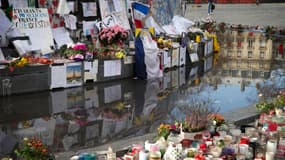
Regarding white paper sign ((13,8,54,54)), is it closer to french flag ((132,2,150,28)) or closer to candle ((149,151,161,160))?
french flag ((132,2,150,28))

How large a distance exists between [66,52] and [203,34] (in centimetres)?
746

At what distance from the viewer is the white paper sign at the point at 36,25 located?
12.3 meters

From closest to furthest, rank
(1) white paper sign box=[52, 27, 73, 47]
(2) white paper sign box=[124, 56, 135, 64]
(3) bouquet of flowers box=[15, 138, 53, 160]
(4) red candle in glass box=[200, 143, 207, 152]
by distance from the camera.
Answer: (3) bouquet of flowers box=[15, 138, 53, 160], (4) red candle in glass box=[200, 143, 207, 152], (2) white paper sign box=[124, 56, 135, 64], (1) white paper sign box=[52, 27, 73, 47]

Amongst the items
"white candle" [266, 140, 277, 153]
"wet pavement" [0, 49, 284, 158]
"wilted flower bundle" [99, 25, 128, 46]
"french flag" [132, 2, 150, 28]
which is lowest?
"wet pavement" [0, 49, 284, 158]

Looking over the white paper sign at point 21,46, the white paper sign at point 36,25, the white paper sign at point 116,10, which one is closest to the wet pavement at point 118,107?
the white paper sign at point 21,46

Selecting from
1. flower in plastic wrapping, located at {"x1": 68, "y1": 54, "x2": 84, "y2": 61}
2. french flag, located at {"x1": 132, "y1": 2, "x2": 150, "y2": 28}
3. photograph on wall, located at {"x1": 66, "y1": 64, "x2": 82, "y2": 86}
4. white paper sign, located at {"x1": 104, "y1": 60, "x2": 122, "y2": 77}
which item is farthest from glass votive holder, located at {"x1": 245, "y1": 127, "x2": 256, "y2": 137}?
french flag, located at {"x1": 132, "y1": 2, "x2": 150, "y2": 28}

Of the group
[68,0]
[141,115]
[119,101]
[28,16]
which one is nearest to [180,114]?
[141,115]

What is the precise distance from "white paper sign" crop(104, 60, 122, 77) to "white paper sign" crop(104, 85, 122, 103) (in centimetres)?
59

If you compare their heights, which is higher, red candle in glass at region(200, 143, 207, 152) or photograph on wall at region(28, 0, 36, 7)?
photograph on wall at region(28, 0, 36, 7)

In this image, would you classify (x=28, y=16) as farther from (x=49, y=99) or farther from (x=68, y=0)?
(x=49, y=99)

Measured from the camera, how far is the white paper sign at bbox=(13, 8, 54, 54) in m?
12.3

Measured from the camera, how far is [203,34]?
17.6 m

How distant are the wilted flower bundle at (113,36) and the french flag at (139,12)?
10.2 ft

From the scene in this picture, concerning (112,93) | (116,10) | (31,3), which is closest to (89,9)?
(116,10)
